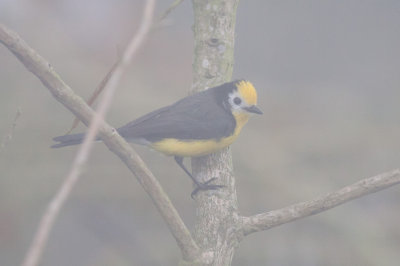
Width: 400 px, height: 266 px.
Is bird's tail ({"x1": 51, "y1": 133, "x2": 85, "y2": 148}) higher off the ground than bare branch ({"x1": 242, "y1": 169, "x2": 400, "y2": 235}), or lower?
higher

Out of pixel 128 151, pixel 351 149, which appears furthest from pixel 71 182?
pixel 351 149

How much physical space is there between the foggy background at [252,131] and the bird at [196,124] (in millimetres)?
1283

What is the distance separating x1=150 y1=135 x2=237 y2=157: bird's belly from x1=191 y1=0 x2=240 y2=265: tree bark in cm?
7

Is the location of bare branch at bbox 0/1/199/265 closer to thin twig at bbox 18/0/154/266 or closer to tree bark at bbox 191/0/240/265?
tree bark at bbox 191/0/240/265

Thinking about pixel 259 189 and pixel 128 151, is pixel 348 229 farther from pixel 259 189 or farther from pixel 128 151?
pixel 128 151

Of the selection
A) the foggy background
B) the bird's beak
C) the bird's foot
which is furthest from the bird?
the foggy background

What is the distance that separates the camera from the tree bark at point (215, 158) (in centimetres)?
221

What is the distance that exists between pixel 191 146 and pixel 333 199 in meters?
0.94

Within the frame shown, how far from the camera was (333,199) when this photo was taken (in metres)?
1.95

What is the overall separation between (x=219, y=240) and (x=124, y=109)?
2596 millimetres

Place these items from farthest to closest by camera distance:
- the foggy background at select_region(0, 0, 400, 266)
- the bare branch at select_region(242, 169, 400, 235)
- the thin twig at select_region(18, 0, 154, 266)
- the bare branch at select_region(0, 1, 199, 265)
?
the foggy background at select_region(0, 0, 400, 266), the bare branch at select_region(242, 169, 400, 235), the bare branch at select_region(0, 1, 199, 265), the thin twig at select_region(18, 0, 154, 266)

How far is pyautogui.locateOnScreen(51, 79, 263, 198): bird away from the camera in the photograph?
8.63 ft

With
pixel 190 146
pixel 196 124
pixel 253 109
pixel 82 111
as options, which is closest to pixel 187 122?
pixel 196 124

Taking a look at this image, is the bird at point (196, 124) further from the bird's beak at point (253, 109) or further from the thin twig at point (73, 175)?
the thin twig at point (73, 175)
